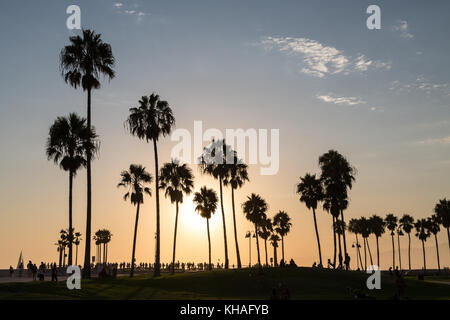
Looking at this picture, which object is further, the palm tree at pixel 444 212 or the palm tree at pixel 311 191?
the palm tree at pixel 444 212

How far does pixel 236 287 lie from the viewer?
4412cm

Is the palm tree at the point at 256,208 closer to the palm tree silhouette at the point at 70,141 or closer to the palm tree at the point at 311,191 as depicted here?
the palm tree at the point at 311,191

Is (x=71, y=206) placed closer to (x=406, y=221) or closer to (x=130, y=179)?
(x=130, y=179)

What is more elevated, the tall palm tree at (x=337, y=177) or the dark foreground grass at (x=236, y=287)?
the tall palm tree at (x=337, y=177)

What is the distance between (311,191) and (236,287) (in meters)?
35.0

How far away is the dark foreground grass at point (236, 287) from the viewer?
3341 centimetres

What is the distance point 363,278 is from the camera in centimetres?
5119

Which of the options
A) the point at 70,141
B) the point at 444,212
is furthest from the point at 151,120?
the point at 444,212

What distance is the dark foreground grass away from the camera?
110 feet

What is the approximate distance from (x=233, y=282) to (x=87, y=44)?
2716 cm

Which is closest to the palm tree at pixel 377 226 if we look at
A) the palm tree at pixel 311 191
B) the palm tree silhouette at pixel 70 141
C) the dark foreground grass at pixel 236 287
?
the palm tree at pixel 311 191

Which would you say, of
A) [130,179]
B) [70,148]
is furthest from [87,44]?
[130,179]

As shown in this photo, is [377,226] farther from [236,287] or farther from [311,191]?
[236,287]

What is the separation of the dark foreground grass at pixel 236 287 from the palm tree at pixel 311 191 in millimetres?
21240
